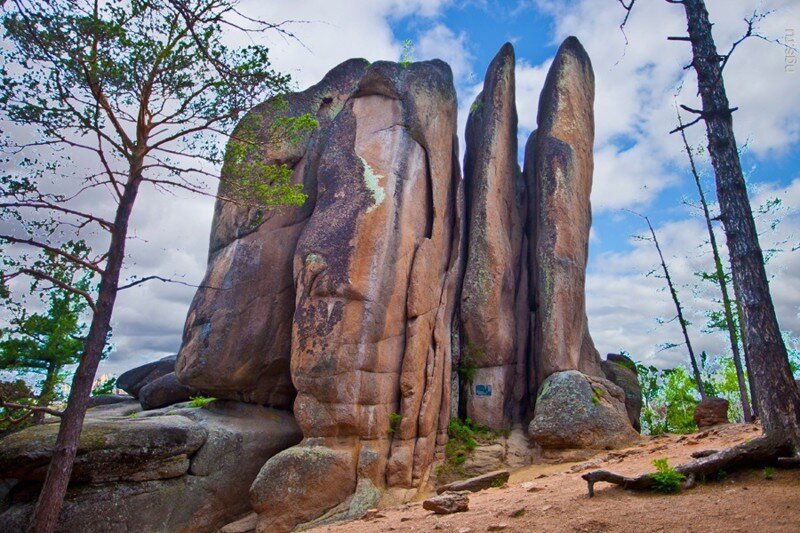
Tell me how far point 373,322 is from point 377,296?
0.73 metres

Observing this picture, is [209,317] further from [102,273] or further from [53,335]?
[53,335]

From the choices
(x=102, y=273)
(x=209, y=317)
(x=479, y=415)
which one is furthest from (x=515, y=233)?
(x=102, y=273)

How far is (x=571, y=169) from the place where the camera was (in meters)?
19.5

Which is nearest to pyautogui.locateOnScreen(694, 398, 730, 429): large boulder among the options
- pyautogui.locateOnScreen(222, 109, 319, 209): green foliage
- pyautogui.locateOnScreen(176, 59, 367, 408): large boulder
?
pyautogui.locateOnScreen(176, 59, 367, 408): large boulder

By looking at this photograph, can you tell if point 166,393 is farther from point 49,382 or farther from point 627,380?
point 627,380

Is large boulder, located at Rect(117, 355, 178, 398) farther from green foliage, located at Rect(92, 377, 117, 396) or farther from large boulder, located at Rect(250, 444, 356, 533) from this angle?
large boulder, located at Rect(250, 444, 356, 533)

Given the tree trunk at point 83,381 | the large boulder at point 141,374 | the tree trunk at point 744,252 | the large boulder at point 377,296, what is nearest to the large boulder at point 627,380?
the large boulder at point 377,296

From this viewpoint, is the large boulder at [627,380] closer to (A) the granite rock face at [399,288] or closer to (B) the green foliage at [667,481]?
(A) the granite rock face at [399,288]

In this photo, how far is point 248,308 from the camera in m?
16.9

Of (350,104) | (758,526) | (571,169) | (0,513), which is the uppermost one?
(350,104)

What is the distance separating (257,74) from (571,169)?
1236 cm

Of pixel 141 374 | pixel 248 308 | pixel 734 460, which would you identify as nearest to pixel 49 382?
pixel 141 374

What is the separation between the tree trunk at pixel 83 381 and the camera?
30.9 feet

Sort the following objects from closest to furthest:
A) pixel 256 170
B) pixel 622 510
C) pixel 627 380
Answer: pixel 622 510, pixel 256 170, pixel 627 380
